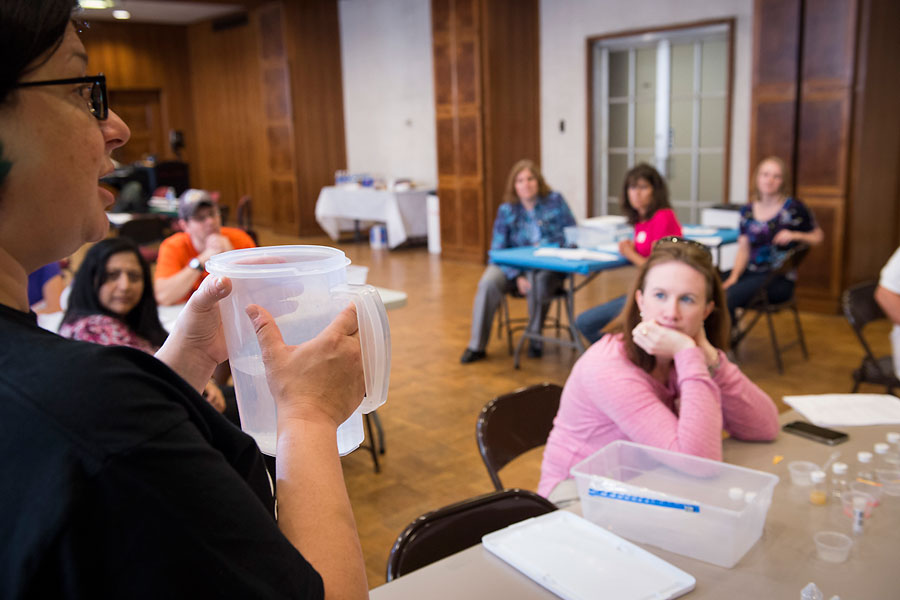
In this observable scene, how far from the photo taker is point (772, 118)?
20.6 feet

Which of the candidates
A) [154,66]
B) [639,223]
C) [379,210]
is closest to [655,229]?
[639,223]

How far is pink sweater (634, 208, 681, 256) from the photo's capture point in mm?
4922

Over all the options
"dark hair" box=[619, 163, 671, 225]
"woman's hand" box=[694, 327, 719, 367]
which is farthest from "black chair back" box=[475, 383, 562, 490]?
"dark hair" box=[619, 163, 671, 225]

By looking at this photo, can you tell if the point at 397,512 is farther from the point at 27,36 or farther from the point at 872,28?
the point at 872,28

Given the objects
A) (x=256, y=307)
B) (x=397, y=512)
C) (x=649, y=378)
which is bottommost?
(x=397, y=512)

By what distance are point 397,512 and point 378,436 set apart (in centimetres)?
76

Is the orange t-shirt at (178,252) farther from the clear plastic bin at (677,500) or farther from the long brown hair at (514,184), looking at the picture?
the clear plastic bin at (677,500)

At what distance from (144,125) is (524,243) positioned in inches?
433

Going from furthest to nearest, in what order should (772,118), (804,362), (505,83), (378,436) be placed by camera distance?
(505,83) < (772,118) < (804,362) < (378,436)

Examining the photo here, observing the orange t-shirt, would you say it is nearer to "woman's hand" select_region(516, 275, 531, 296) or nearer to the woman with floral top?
the woman with floral top

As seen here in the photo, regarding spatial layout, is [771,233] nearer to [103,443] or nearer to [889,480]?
[889,480]

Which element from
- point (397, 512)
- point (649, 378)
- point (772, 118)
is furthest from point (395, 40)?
point (649, 378)

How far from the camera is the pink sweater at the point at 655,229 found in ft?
16.1

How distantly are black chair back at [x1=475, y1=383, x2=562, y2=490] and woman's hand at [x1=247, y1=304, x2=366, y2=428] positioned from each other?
1.36 metres
